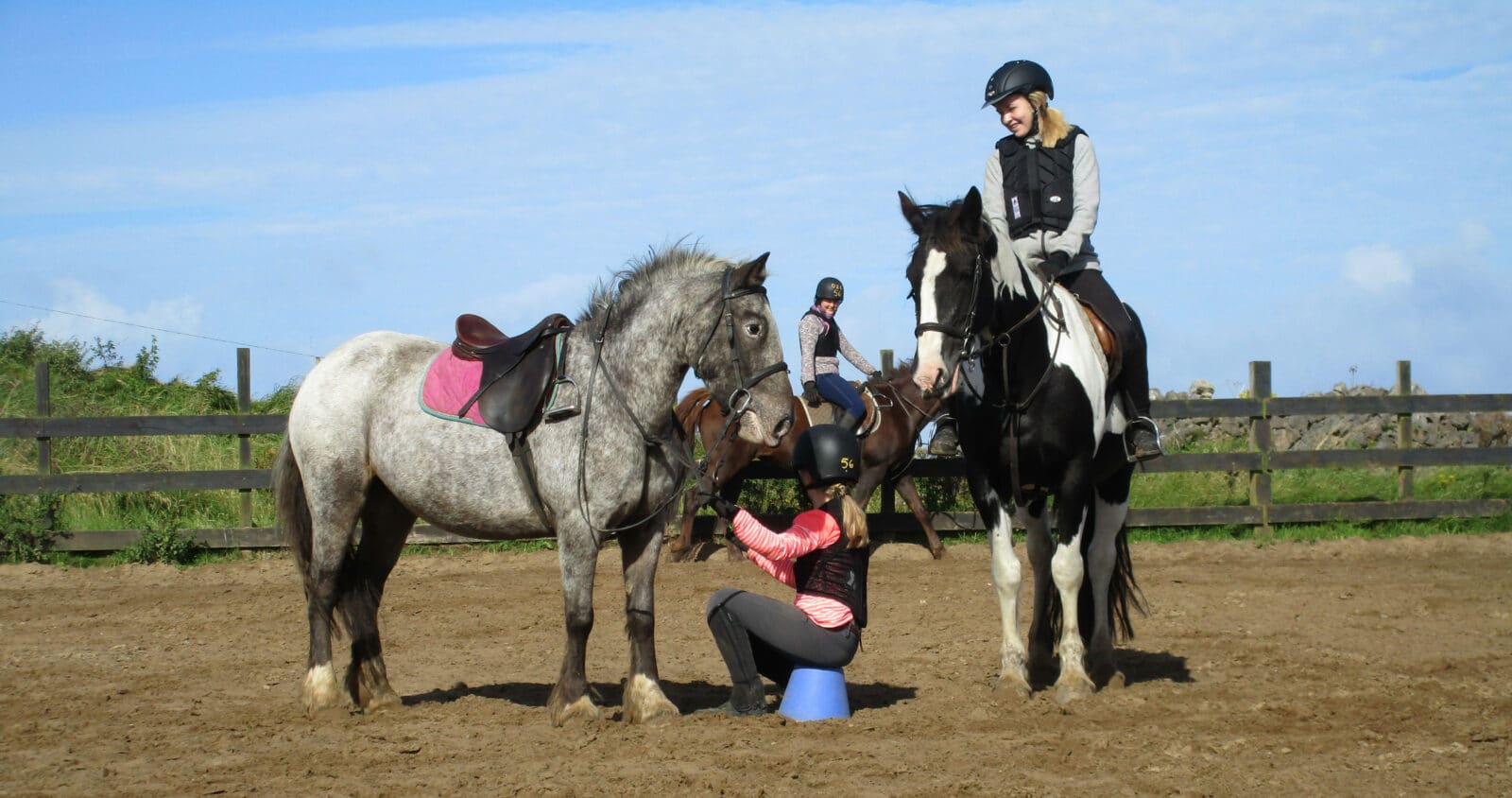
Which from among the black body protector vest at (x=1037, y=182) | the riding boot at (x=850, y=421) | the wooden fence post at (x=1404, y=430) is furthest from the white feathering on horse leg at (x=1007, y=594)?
the wooden fence post at (x=1404, y=430)

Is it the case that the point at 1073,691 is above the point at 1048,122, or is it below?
below

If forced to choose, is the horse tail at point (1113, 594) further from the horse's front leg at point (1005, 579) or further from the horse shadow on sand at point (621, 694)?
the horse shadow on sand at point (621, 694)

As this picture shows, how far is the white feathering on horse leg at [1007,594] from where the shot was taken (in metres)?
6.03

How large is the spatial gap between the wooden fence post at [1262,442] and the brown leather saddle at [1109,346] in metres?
7.31

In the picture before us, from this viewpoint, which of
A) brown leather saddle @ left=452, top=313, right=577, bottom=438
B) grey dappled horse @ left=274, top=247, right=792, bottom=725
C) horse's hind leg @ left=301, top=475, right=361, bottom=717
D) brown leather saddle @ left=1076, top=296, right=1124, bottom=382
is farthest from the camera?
brown leather saddle @ left=1076, top=296, right=1124, bottom=382

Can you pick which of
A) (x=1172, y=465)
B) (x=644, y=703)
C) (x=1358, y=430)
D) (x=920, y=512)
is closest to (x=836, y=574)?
(x=644, y=703)

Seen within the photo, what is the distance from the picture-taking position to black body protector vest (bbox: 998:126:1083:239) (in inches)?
246

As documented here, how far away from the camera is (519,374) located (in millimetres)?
5648

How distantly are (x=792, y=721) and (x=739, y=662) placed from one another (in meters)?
0.34

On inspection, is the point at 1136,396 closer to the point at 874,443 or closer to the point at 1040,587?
the point at 1040,587

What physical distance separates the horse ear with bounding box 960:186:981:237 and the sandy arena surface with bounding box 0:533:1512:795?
2.14 meters

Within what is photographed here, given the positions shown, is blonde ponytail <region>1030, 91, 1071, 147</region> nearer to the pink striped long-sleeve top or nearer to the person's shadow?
the pink striped long-sleeve top

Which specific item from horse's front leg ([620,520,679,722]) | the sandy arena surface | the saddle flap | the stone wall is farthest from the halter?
the stone wall

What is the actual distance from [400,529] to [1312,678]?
468cm
